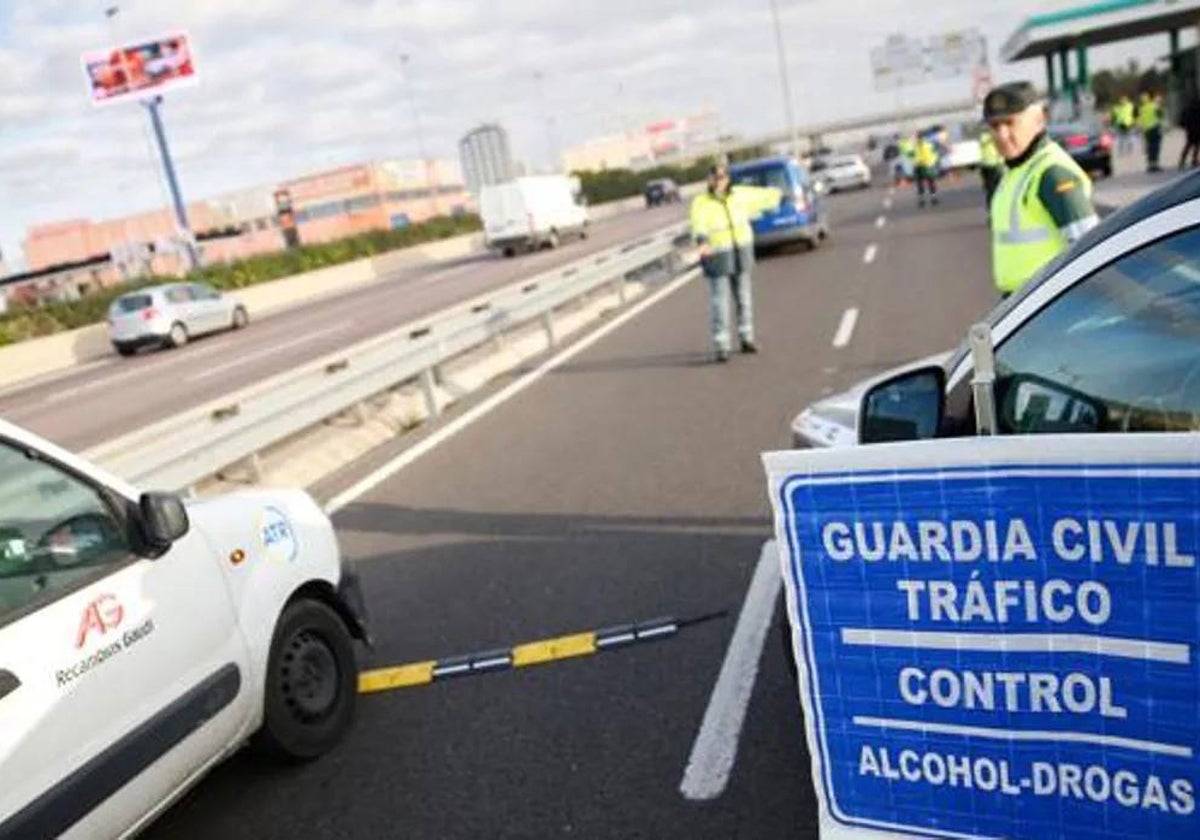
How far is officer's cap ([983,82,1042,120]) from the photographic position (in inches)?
193

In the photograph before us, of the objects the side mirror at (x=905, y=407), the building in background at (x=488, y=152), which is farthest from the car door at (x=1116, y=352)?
the building in background at (x=488, y=152)

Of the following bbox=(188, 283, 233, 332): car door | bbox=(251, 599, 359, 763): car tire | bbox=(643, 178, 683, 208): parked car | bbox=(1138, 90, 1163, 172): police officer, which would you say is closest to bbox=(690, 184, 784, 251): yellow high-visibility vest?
bbox=(251, 599, 359, 763): car tire

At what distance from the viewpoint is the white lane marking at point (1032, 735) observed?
193 centimetres

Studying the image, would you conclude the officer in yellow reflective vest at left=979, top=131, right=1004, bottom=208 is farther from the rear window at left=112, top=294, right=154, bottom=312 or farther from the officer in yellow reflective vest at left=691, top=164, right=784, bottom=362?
the rear window at left=112, top=294, right=154, bottom=312

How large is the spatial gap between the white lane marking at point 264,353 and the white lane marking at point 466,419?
25.2 feet

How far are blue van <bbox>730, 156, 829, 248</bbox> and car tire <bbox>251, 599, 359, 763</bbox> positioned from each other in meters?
17.5

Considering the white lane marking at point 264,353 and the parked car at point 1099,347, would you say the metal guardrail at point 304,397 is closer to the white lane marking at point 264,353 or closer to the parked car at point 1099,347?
the parked car at point 1099,347

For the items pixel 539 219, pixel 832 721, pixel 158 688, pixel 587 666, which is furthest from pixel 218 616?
pixel 539 219

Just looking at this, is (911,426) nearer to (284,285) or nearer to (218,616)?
(218,616)

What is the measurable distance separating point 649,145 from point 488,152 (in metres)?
63.4

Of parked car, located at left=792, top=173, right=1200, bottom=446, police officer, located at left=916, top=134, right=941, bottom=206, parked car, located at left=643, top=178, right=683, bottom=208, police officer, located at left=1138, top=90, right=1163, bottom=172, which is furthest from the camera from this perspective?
parked car, located at left=643, top=178, right=683, bottom=208

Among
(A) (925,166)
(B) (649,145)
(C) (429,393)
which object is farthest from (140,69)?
(B) (649,145)

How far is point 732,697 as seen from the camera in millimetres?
4117

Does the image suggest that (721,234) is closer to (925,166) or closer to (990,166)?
(990,166)
